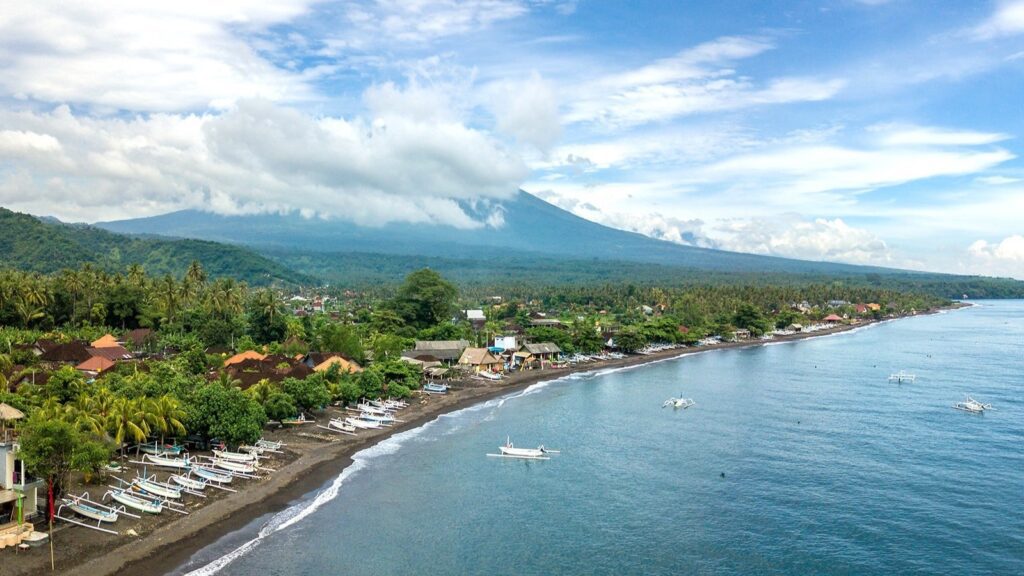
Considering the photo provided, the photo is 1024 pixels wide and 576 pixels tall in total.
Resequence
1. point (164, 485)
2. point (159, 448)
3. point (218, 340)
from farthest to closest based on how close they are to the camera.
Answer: point (218, 340) < point (159, 448) < point (164, 485)

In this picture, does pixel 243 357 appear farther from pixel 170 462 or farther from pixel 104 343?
pixel 170 462

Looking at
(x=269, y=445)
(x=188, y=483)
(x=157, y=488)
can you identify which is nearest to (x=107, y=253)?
(x=269, y=445)

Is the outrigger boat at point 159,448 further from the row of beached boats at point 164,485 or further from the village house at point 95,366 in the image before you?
the village house at point 95,366

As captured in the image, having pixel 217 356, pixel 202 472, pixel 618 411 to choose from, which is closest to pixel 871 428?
pixel 618 411

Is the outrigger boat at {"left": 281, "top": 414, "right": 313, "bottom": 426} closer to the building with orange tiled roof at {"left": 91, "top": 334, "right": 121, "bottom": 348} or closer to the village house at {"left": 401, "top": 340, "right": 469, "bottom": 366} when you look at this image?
the village house at {"left": 401, "top": 340, "right": 469, "bottom": 366}

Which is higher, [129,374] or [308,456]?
[129,374]

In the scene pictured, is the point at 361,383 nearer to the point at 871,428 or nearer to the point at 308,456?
the point at 308,456
